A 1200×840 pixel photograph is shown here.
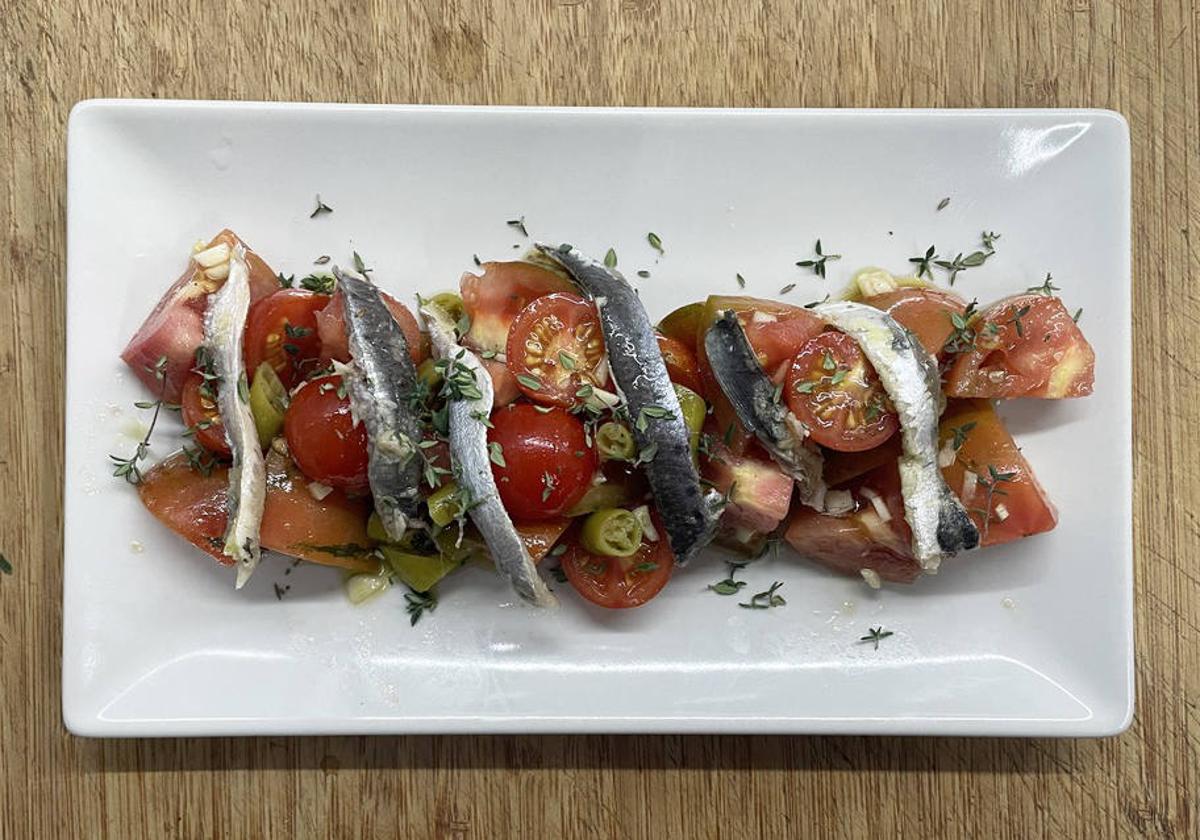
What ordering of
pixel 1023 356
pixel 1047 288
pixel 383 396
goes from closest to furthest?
pixel 383 396
pixel 1023 356
pixel 1047 288

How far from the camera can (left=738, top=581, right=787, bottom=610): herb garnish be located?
8.35ft

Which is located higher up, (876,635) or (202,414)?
(202,414)

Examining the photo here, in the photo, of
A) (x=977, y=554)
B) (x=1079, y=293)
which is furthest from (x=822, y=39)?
(x=977, y=554)

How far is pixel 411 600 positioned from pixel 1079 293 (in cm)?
182

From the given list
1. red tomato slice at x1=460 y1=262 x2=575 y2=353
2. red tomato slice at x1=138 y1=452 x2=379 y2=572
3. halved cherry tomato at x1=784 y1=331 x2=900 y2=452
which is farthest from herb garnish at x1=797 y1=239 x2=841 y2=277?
red tomato slice at x1=138 y1=452 x2=379 y2=572

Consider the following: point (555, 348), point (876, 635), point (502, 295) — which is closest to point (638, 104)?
point (502, 295)

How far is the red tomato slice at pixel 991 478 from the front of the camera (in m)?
2.40

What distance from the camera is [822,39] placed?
8.85 feet

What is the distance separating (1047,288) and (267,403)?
1873mm

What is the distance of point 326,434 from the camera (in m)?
2.23

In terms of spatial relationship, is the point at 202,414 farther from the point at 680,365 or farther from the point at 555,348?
the point at 680,365

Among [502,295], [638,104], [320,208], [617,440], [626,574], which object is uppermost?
[638,104]

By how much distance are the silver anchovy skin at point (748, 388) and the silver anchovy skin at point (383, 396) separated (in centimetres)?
67

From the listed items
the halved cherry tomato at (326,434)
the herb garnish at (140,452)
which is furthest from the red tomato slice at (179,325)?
the halved cherry tomato at (326,434)
